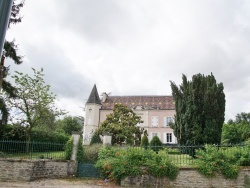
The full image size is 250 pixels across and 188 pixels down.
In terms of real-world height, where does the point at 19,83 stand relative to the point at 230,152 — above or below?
above

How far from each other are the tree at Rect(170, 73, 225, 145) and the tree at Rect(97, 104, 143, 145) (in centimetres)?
1156

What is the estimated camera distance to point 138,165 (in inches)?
476

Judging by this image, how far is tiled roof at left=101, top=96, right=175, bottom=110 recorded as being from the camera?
144 feet

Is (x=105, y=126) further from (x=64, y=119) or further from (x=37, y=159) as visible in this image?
(x=64, y=119)

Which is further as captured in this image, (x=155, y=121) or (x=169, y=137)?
(x=155, y=121)

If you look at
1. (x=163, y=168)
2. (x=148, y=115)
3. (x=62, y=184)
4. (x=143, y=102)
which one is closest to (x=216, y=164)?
(x=163, y=168)

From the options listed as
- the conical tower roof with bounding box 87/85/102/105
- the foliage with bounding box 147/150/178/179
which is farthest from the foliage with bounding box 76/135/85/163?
the conical tower roof with bounding box 87/85/102/105

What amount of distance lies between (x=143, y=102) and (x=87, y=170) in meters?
Result: 32.4

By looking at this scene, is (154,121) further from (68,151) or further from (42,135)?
(68,151)

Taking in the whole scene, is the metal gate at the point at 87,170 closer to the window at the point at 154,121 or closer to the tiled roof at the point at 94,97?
the tiled roof at the point at 94,97

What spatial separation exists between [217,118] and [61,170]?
964cm

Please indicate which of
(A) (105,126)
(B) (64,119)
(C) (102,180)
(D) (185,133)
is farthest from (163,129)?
(C) (102,180)

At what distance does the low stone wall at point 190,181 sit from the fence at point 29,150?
4.42 metres

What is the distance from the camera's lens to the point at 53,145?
45.9 feet
